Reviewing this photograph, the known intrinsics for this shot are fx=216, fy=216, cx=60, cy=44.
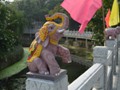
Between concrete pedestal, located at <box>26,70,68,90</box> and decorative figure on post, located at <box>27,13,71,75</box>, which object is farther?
decorative figure on post, located at <box>27,13,71,75</box>

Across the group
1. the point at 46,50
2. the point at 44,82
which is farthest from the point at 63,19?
the point at 44,82

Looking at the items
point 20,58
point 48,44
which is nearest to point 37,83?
point 48,44

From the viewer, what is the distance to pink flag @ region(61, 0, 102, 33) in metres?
3.71

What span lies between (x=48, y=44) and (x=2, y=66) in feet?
37.8

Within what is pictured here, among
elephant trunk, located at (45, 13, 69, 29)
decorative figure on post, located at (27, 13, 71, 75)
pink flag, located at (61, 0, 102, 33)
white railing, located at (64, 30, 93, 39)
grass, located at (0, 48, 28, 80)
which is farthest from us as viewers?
white railing, located at (64, 30, 93, 39)

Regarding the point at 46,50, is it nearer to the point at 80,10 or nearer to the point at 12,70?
the point at 80,10

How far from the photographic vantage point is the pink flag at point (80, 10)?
371 centimetres

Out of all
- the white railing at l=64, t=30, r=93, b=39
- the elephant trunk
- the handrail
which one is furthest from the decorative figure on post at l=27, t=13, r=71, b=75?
the white railing at l=64, t=30, r=93, b=39

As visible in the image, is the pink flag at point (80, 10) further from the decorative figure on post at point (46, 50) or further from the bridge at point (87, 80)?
the decorative figure on post at point (46, 50)

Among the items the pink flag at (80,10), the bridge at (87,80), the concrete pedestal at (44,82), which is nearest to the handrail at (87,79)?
the bridge at (87,80)

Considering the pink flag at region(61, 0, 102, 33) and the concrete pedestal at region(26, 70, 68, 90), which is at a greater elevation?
the pink flag at region(61, 0, 102, 33)

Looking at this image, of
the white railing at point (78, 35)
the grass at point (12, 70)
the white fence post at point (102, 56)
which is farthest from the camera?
the white railing at point (78, 35)

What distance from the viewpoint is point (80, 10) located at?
3.77m

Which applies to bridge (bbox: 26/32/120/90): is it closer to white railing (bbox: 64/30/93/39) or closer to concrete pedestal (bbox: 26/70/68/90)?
concrete pedestal (bbox: 26/70/68/90)
